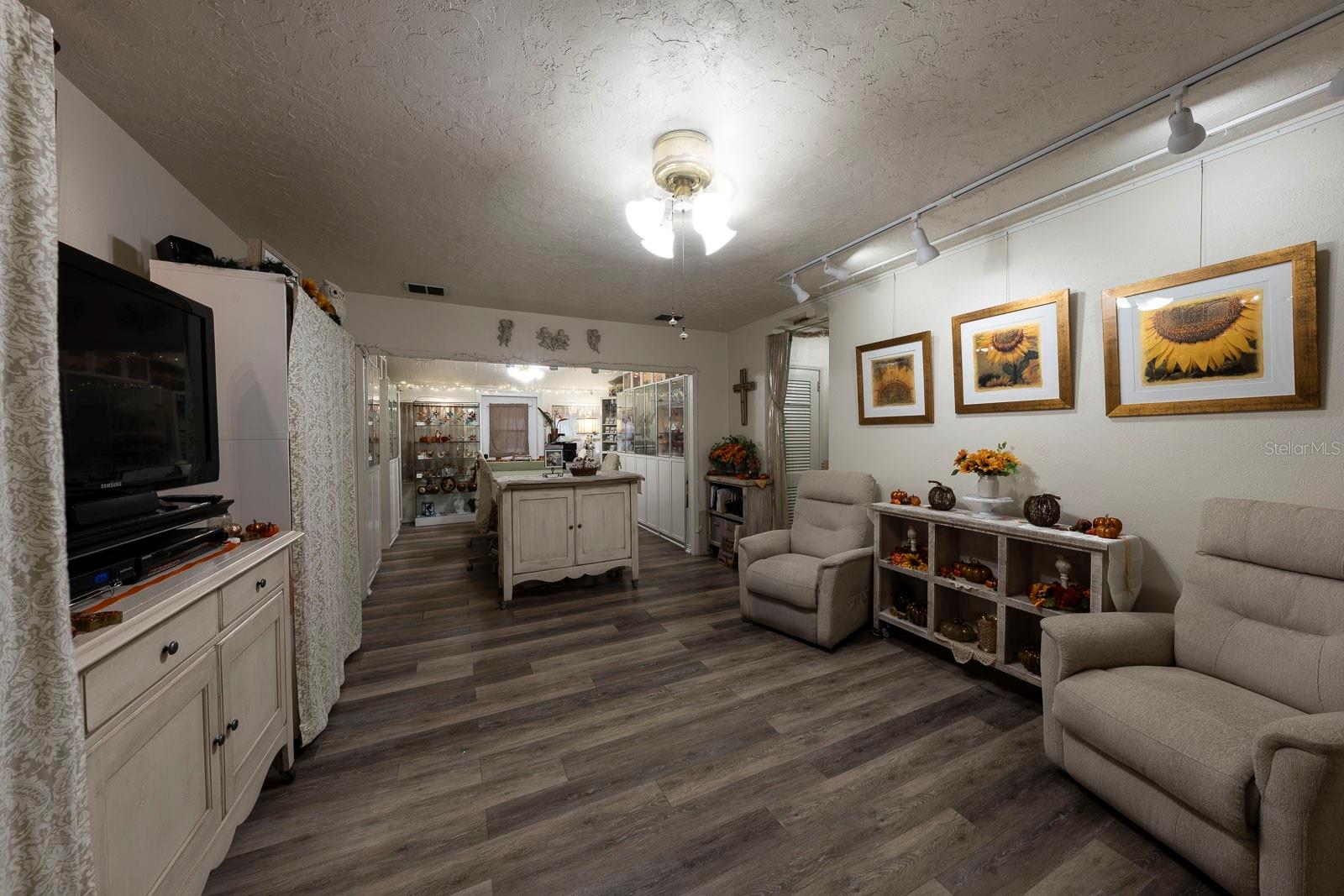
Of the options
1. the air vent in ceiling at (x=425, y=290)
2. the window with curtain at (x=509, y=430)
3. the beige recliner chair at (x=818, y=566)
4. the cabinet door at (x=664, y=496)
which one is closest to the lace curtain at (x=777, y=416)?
the beige recliner chair at (x=818, y=566)

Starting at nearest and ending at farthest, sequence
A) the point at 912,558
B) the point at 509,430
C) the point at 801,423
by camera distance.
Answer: the point at 912,558, the point at 801,423, the point at 509,430

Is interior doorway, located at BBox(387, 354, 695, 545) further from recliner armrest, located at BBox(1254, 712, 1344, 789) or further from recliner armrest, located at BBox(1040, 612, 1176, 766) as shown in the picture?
recliner armrest, located at BBox(1254, 712, 1344, 789)

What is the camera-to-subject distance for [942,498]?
9.76 feet

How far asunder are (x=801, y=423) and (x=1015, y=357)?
2.59m

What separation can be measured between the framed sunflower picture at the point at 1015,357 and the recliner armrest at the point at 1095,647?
1180mm

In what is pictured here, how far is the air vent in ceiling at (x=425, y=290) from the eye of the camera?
3.74 m

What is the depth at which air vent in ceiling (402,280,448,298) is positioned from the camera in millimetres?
3742

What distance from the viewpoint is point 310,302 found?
209cm

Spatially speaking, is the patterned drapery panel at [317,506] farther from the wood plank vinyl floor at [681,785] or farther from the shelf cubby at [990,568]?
the shelf cubby at [990,568]

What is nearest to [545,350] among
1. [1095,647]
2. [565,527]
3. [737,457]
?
[565,527]

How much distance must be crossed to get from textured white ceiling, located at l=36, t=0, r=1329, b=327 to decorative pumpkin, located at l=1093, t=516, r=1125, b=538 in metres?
1.77

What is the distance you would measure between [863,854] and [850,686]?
1064mm

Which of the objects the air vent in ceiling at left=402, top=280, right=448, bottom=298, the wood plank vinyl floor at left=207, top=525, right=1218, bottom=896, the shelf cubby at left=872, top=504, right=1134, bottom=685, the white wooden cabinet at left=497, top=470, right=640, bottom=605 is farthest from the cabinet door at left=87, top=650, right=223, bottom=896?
the shelf cubby at left=872, top=504, right=1134, bottom=685

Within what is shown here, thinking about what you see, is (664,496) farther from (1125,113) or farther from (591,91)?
(1125,113)
